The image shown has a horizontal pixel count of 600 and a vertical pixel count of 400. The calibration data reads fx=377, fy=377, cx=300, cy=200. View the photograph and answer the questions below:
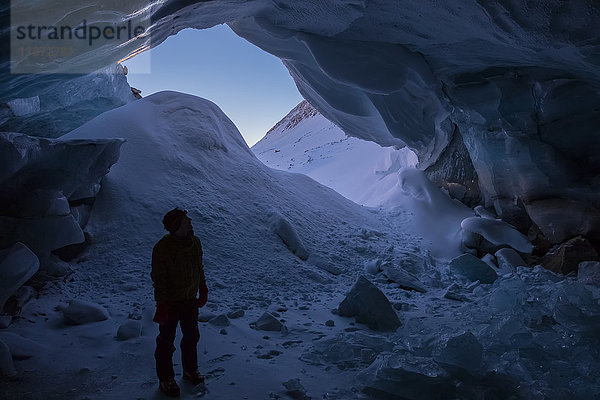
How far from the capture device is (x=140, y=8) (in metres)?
3.12

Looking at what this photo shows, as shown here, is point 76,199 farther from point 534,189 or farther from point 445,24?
point 534,189

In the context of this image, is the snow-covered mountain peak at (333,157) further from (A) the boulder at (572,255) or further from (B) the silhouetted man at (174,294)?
(B) the silhouetted man at (174,294)

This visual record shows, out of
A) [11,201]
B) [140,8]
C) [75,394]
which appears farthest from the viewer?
[11,201]

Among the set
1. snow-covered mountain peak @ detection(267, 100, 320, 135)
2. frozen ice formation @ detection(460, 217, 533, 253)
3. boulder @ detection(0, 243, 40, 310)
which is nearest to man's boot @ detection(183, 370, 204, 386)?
boulder @ detection(0, 243, 40, 310)

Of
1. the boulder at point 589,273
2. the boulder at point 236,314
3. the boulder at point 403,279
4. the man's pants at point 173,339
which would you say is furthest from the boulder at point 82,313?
the boulder at point 589,273

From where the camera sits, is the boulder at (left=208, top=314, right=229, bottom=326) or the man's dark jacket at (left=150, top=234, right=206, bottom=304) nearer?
the man's dark jacket at (left=150, top=234, right=206, bottom=304)

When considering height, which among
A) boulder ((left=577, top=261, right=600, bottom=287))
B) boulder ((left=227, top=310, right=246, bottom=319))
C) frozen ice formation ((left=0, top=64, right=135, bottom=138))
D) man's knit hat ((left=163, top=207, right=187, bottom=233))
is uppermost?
frozen ice formation ((left=0, top=64, right=135, bottom=138))

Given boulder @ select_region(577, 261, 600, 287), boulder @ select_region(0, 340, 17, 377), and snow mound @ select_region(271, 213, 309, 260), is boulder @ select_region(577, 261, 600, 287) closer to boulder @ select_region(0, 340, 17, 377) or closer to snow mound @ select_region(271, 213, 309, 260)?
snow mound @ select_region(271, 213, 309, 260)

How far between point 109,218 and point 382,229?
5072 mm

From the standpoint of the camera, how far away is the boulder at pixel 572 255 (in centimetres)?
527

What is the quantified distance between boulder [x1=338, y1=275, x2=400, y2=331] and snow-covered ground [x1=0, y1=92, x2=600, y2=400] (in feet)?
0.34

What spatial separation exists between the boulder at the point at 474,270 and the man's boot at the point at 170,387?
430 centimetres

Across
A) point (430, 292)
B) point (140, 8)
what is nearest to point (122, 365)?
point (140, 8)

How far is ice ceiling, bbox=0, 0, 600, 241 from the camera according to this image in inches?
132
